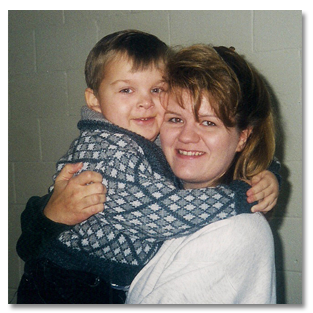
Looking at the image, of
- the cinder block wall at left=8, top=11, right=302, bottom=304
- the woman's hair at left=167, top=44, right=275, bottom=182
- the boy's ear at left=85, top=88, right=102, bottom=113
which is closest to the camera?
the woman's hair at left=167, top=44, right=275, bottom=182

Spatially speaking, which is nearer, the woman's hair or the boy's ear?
the woman's hair

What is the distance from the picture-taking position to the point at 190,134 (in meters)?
1.14

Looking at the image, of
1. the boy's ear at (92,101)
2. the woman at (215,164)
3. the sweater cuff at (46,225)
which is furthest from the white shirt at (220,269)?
the boy's ear at (92,101)

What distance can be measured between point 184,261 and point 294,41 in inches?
41.4

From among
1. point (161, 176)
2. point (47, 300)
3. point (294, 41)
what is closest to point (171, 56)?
point (161, 176)

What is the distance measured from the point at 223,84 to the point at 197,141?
0.21 metres

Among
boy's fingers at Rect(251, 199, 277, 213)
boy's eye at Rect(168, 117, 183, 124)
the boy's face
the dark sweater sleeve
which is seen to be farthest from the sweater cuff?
boy's fingers at Rect(251, 199, 277, 213)

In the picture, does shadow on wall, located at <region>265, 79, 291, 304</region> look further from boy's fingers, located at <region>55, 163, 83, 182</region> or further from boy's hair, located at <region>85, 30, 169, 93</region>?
boy's fingers, located at <region>55, 163, 83, 182</region>

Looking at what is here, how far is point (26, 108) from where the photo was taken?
1.70 metres

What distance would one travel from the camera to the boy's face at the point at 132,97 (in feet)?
3.97

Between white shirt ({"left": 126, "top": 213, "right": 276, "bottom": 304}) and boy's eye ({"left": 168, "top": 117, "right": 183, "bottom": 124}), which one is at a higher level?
boy's eye ({"left": 168, "top": 117, "right": 183, "bottom": 124})

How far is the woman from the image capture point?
1.00 m
